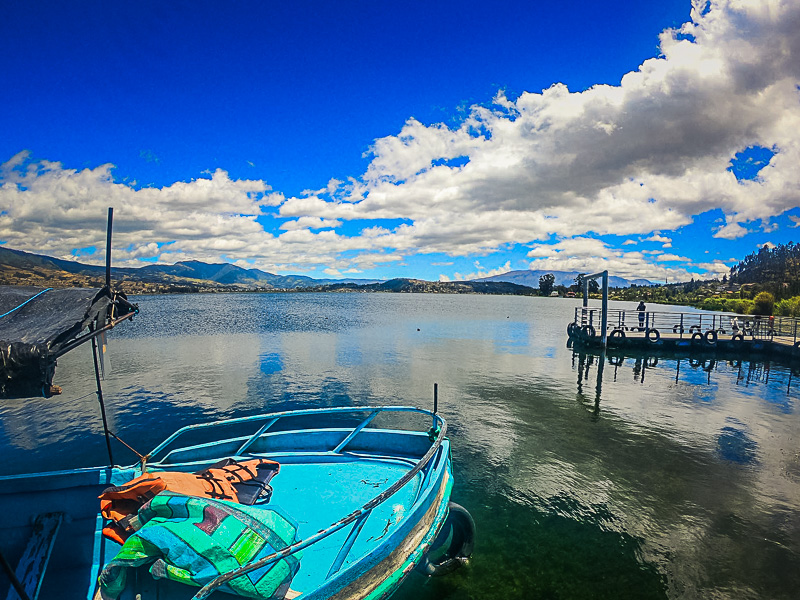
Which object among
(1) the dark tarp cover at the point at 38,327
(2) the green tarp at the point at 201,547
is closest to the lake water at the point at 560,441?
(2) the green tarp at the point at 201,547

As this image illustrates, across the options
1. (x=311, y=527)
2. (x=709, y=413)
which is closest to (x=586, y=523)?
(x=311, y=527)

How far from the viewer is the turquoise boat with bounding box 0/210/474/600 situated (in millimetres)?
4797

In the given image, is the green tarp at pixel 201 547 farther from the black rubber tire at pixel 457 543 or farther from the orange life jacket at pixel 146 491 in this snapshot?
the black rubber tire at pixel 457 543

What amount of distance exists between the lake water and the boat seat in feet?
19.5

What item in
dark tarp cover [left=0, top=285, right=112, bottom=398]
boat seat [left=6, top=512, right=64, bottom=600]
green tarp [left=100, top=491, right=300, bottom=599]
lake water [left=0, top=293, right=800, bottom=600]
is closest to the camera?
green tarp [left=100, top=491, right=300, bottom=599]

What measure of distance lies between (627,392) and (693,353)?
18572 mm

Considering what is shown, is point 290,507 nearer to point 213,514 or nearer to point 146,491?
point 146,491

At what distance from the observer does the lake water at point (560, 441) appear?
29.0 feet

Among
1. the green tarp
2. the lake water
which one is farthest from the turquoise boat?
the lake water

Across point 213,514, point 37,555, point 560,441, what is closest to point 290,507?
point 213,514

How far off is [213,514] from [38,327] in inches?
137

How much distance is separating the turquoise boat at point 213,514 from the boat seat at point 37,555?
2cm

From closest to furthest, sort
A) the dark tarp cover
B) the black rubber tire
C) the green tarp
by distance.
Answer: the green tarp < the dark tarp cover < the black rubber tire

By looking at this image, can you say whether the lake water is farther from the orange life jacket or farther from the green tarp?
the green tarp
